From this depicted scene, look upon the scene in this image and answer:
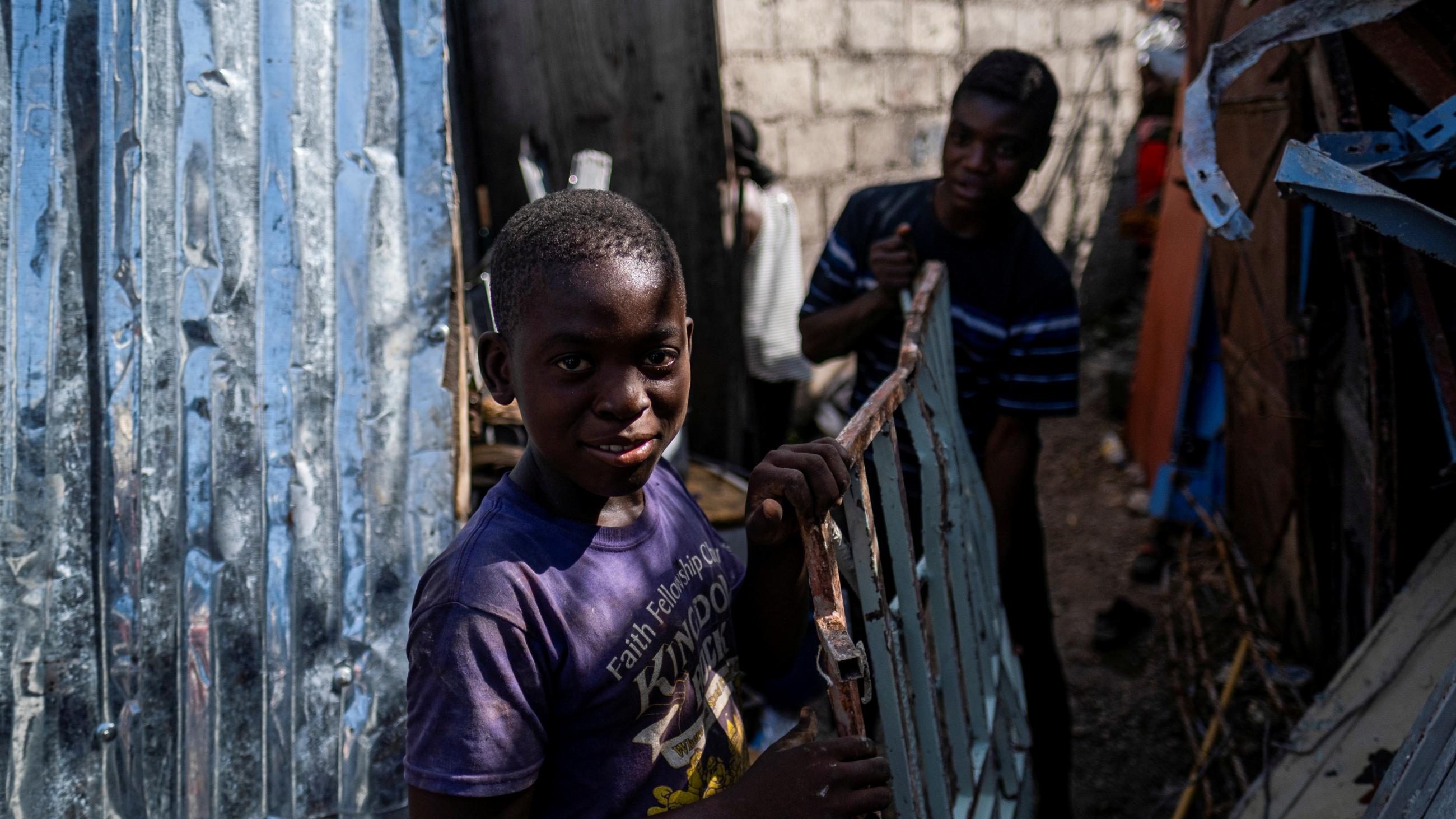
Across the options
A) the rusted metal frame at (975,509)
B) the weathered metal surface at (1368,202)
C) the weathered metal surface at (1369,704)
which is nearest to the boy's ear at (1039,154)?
the rusted metal frame at (975,509)

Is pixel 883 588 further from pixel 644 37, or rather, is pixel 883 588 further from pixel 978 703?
pixel 644 37

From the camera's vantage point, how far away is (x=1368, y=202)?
138 centimetres

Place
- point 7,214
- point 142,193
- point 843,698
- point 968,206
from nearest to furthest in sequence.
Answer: point 843,698
point 7,214
point 142,193
point 968,206

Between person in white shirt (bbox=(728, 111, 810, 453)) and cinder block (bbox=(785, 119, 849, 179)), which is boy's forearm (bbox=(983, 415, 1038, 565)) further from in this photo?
cinder block (bbox=(785, 119, 849, 179))

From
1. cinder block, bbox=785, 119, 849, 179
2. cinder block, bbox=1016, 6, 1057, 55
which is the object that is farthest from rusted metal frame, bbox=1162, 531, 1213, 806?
cinder block, bbox=1016, 6, 1057, 55

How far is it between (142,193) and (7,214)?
0.68ft

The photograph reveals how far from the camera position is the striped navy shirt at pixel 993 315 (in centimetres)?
237

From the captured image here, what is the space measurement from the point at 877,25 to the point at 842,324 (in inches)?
135

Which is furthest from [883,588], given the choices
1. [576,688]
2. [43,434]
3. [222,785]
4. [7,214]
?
[7,214]

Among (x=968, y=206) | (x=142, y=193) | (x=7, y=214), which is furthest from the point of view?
(x=968, y=206)

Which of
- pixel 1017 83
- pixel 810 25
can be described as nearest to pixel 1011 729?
pixel 1017 83

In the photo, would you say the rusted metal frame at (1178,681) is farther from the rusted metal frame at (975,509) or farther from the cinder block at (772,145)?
the cinder block at (772,145)

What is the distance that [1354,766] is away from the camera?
2.09 meters

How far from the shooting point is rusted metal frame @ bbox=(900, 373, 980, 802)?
169 centimetres
